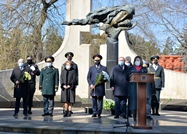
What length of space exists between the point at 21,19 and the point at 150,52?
2147cm

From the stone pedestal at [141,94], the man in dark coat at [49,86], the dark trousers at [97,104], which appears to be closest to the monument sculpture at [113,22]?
the dark trousers at [97,104]

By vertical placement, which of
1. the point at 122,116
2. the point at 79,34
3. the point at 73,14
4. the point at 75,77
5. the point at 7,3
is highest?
the point at 7,3

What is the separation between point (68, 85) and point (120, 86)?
1.59 metres

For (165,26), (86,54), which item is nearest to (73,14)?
(86,54)

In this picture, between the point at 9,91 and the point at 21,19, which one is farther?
the point at 21,19

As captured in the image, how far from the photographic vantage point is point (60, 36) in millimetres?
23109

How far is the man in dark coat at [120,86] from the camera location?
30.0 ft

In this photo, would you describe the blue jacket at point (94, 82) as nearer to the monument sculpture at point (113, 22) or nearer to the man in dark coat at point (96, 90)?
the man in dark coat at point (96, 90)

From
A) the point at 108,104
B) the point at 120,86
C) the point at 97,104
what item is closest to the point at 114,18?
the point at 120,86

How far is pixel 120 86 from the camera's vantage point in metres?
9.18

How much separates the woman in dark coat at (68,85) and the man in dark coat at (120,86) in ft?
3.98

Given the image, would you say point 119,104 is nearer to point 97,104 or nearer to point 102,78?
point 97,104

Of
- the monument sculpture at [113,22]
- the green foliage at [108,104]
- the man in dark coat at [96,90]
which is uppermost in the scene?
the monument sculpture at [113,22]

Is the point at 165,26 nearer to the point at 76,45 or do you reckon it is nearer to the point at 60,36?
the point at 60,36
